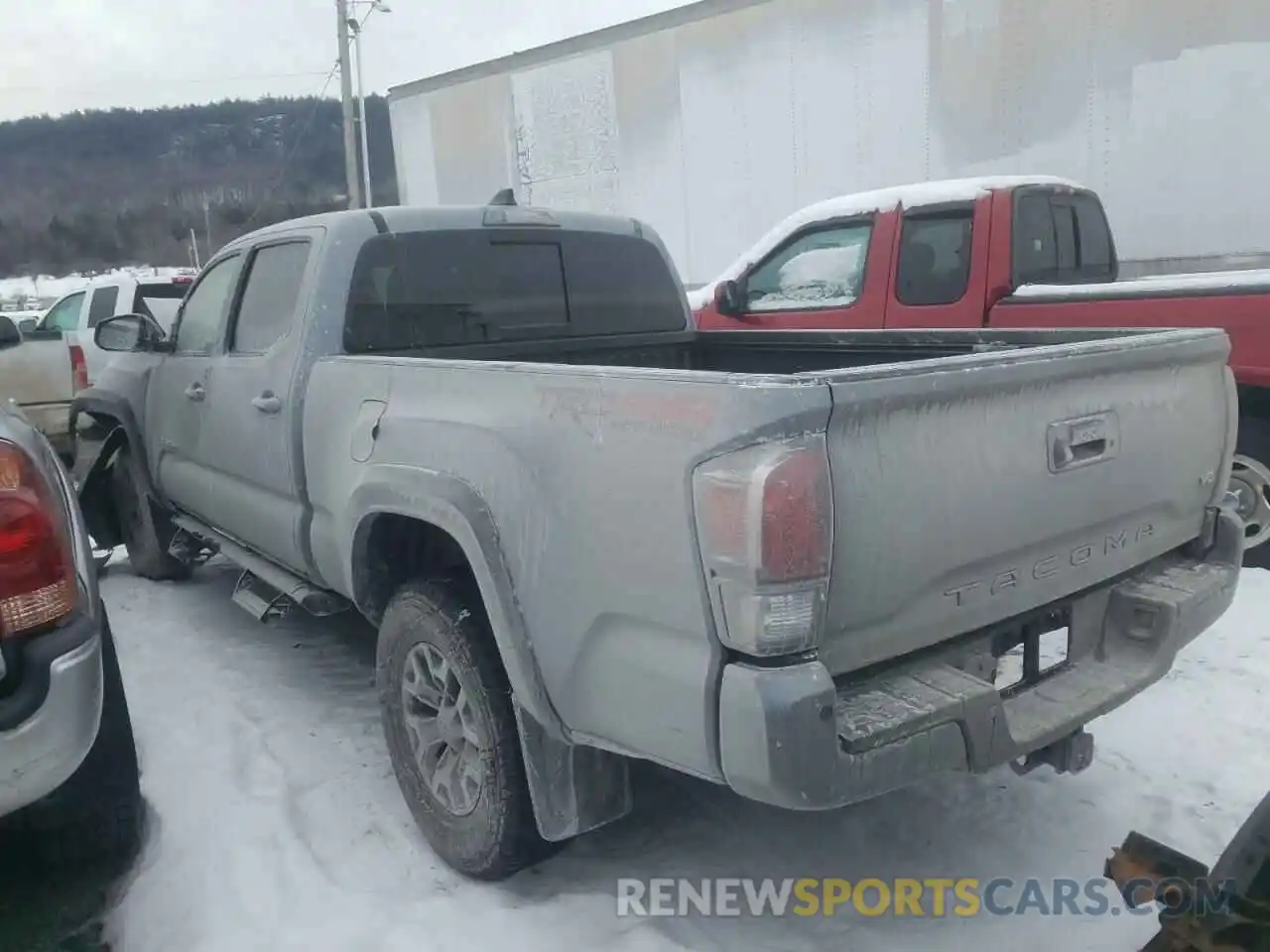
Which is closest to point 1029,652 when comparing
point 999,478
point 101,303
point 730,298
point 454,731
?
point 999,478

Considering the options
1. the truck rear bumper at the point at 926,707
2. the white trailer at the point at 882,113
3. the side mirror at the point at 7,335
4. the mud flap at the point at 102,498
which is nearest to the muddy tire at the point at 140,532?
the mud flap at the point at 102,498

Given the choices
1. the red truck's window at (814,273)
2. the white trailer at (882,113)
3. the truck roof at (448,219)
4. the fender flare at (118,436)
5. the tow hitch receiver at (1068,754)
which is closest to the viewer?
the tow hitch receiver at (1068,754)

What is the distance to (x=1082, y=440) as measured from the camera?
2373mm

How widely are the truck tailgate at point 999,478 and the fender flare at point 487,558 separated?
721mm

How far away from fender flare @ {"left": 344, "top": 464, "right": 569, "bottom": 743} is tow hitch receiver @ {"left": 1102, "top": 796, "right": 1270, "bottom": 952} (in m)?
1.25

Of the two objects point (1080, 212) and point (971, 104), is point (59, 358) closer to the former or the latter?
point (1080, 212)

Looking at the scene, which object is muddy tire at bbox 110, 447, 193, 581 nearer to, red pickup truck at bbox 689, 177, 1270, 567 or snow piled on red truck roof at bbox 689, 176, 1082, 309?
snow piled on red truck roof at bbox 689, 176, 1082, 309

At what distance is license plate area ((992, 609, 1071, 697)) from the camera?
241 centimetres

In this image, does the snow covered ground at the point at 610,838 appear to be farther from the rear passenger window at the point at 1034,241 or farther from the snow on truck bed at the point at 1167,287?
the rear passenger window at the point at 1034,241

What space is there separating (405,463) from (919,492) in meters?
1.39

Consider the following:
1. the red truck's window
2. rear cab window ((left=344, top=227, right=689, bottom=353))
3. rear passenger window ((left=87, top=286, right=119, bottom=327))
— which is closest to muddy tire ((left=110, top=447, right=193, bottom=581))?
rear cab window ((left=344, top=227, right=689, bottom=353))

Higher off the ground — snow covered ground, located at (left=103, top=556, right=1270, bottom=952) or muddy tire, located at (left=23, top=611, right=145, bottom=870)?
muddy tire, located at (left=23, top=611, right=145, bottom=870)

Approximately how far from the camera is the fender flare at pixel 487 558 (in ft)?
Result: 7.77

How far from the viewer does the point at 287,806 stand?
3.18 metres
